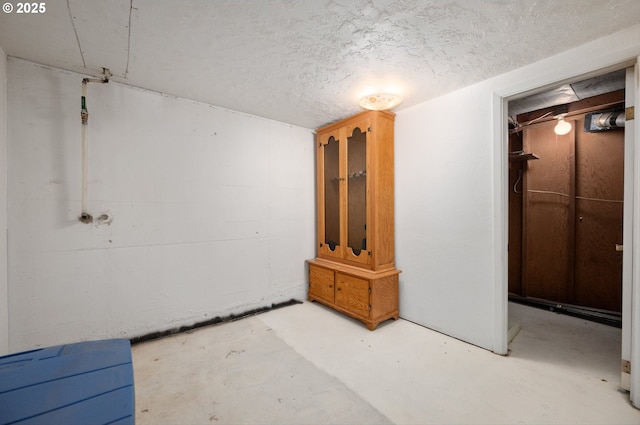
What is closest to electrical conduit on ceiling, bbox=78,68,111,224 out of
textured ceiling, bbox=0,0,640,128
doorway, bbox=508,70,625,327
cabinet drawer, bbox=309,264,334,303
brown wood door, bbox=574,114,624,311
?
textured ceiling, bbox=0,0,640,128

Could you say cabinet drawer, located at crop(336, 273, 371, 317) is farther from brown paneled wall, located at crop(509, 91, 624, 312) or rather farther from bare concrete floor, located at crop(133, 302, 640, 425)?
brown paneled wall, located at crop(509, 91, 624, 312)

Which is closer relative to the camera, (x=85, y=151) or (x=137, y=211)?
(x=85, y=151)

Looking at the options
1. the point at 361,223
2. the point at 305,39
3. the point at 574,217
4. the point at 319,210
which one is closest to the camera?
the point at 305,39

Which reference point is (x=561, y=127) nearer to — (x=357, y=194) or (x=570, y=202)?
(x=570, y=202)

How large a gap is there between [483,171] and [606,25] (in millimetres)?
1050

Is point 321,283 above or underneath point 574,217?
underneath

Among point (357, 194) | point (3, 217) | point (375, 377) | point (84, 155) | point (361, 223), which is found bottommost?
point (375, 377)

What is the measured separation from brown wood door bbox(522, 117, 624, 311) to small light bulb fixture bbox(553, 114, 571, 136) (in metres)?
0.05

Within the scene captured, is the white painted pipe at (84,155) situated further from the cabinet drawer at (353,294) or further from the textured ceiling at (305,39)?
the cabinet drawer at (353,294)

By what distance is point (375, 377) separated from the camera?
1.78 metres

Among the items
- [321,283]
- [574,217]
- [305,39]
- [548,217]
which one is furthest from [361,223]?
[574,217]

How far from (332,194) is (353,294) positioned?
47.4 inches

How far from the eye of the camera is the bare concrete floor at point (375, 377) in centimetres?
146

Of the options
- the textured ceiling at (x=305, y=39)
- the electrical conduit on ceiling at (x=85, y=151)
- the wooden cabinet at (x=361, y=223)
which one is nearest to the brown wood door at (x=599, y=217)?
the textured ceiling at (x=305, y=39)
